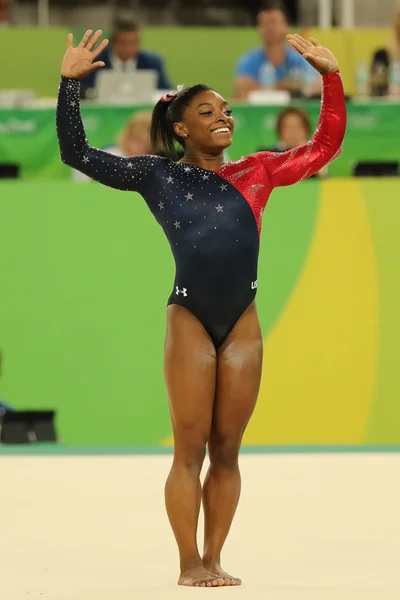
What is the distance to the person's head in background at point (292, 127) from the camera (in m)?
7.45

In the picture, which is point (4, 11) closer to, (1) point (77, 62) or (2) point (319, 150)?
(1) point (77, 62)

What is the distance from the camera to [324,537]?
4121 millimetres

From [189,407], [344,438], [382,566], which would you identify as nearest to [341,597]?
[382,566]

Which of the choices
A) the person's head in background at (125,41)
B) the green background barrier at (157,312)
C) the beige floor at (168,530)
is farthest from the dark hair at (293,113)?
the beige floor at (168,530)

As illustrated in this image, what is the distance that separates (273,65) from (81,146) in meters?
5.93

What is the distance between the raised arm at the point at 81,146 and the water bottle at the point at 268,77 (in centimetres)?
555

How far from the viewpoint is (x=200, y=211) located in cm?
354

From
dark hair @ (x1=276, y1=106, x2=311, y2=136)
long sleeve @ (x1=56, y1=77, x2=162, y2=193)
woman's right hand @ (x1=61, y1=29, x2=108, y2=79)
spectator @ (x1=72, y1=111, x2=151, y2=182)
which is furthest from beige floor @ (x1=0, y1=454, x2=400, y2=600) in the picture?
dark hair @ (x1=276, y1=106, x2=311, y2=136)

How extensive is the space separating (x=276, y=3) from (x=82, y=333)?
273 inches

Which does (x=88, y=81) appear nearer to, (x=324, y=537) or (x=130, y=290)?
(x=130, y=290)

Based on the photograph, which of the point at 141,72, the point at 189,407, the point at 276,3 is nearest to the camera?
the point at 189,407

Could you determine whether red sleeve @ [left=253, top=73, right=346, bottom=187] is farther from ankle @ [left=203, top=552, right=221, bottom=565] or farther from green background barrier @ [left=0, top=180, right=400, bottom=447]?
green background barrier @ [left=0, top=180, right=400, bottom=447]

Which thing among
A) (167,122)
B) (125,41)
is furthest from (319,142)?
(125,41)

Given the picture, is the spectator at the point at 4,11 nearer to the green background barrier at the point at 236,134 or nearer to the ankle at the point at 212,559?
the green background barrier at the point at 236,134
